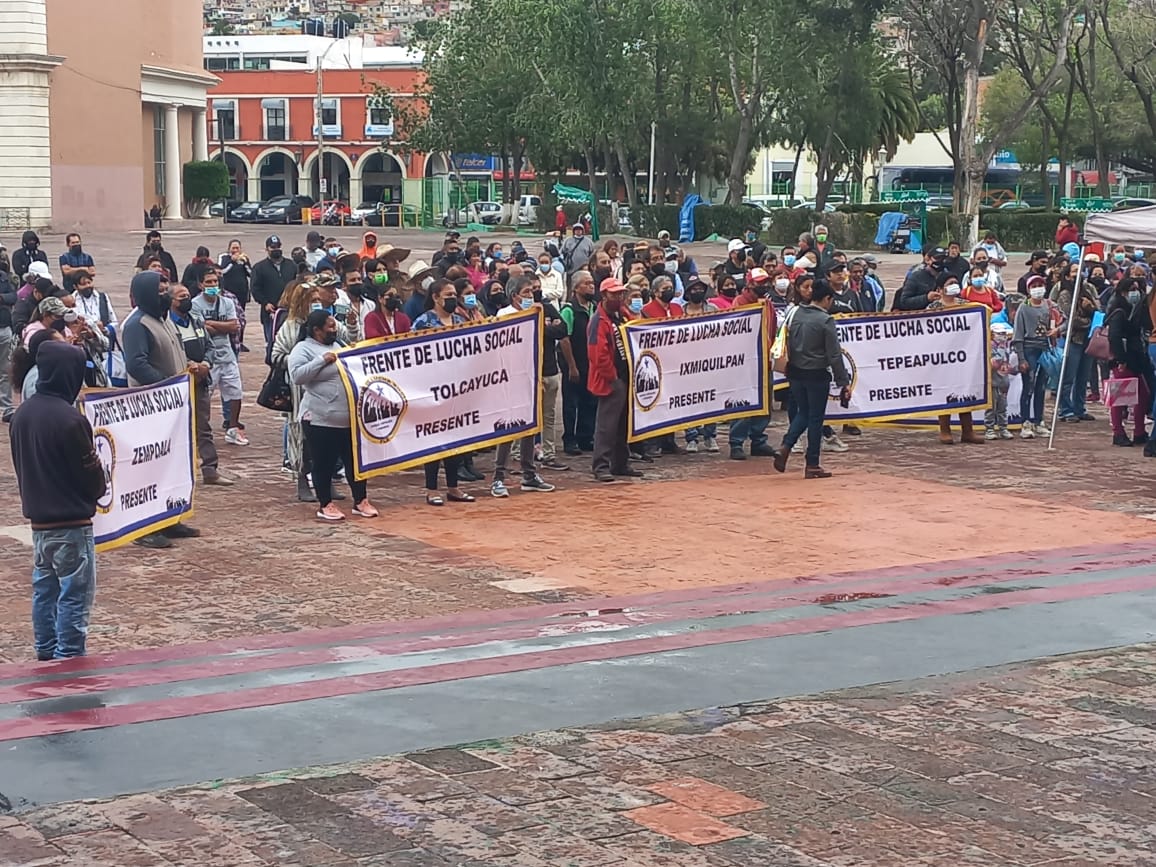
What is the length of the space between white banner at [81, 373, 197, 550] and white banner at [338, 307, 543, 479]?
1625 millimetres

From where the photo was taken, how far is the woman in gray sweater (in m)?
13.0

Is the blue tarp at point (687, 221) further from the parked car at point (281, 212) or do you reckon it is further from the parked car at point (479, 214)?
the parked car at point (281, 212)

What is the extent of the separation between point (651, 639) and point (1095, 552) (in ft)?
14.0

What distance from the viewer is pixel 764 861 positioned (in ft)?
20.0

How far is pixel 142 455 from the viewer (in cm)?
1134

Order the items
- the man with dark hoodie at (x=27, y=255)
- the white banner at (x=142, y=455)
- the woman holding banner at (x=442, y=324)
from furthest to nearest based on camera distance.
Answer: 1. the man with dark hoodie at (x=27, y=255)
2. the woman holding banner at (x=442, y=324)
3. the white banner at (x=142, y=455)

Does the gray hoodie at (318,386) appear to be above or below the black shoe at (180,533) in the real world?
above

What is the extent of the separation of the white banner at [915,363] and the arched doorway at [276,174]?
91.6 metres

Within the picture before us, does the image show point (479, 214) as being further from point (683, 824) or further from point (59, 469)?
point (683, 824)

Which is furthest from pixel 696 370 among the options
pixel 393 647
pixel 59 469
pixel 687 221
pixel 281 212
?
pixel 281 212

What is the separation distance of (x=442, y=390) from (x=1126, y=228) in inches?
298

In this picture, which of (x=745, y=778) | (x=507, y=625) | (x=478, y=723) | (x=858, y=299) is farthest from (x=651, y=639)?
(x=858, y=299)

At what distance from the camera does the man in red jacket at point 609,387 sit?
14.9 meters

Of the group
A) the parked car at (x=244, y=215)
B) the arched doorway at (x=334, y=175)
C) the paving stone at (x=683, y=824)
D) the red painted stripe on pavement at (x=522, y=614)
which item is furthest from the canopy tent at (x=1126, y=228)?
the arched doorway at (x=334, y=175)
